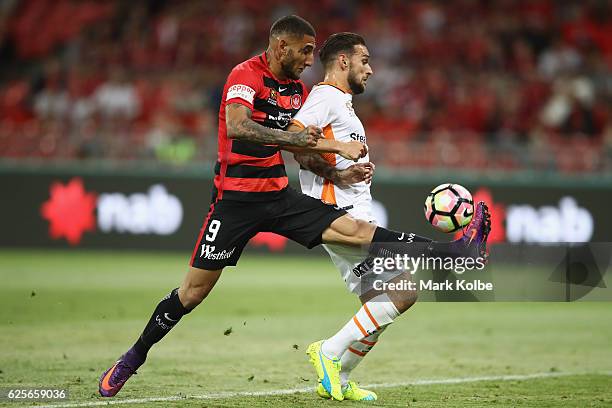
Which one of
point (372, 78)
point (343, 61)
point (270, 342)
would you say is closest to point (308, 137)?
point (343, 61)

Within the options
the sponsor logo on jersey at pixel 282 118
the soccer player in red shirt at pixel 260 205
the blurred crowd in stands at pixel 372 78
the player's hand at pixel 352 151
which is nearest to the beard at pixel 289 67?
the soccer player in red shirt at pixel 260 205

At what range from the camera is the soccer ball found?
6.79 meters

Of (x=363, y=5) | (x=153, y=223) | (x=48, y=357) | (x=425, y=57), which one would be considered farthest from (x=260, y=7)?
(x=48, y=357)

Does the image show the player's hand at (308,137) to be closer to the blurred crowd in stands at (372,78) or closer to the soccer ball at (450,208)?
the soccer ball at (450,208)

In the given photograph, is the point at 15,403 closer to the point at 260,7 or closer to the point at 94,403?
the point at 94,403

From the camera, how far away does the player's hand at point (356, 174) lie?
22.8 ft

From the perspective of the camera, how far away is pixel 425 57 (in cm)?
2036

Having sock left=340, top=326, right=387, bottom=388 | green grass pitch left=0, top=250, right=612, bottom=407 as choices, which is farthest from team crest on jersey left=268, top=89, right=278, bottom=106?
green grass pitch left=0, top=250, right=612, bottom=407

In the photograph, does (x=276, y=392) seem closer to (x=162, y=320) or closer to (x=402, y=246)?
(x=162, y=320)

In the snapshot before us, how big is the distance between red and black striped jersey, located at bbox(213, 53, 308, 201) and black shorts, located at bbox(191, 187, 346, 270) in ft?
0.25

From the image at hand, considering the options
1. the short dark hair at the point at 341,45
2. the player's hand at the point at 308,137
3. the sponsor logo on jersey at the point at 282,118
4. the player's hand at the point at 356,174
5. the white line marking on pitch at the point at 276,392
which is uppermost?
the short dark hair at the point at 341,45

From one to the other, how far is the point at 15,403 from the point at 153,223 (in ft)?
40.2

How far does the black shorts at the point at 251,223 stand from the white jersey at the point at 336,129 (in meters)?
0.16

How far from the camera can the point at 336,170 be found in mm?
7062
